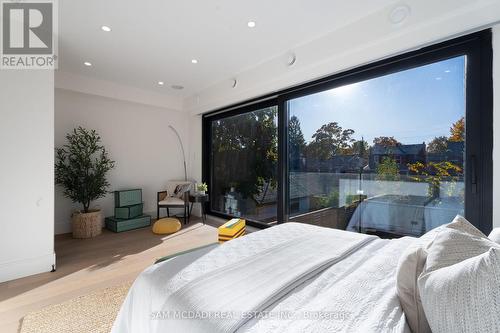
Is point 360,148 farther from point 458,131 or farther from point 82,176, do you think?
point 82,176

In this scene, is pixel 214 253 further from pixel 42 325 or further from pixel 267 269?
pixel 42 325

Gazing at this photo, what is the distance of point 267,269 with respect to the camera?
1179mm

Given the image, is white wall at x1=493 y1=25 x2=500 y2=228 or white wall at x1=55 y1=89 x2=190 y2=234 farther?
white wall at x1=55 y1=89 x2=190 y2=234

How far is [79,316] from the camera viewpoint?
179cm

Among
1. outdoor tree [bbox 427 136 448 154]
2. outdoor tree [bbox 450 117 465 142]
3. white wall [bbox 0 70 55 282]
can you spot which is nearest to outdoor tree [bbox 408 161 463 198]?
outdoor tree [bbox 427 136 448 154]

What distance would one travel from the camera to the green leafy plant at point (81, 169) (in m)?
3.67

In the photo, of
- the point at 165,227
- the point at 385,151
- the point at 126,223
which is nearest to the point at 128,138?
the point at 126,223

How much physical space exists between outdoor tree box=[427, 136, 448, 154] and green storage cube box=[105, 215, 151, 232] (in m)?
4.32

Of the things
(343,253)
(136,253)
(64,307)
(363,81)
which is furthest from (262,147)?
(64,307)

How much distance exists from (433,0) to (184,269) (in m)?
2.83

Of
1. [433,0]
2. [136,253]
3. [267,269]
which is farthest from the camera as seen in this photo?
[136,253]

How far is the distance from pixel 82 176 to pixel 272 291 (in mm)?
3908

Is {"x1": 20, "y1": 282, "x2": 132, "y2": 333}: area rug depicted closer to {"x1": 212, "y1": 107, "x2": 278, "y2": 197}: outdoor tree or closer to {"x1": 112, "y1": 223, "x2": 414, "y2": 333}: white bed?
{"x1": 112, "y1": 223, "x2": 414, "y2": 333}: white bed

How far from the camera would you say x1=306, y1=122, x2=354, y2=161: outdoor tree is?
9.31ft
